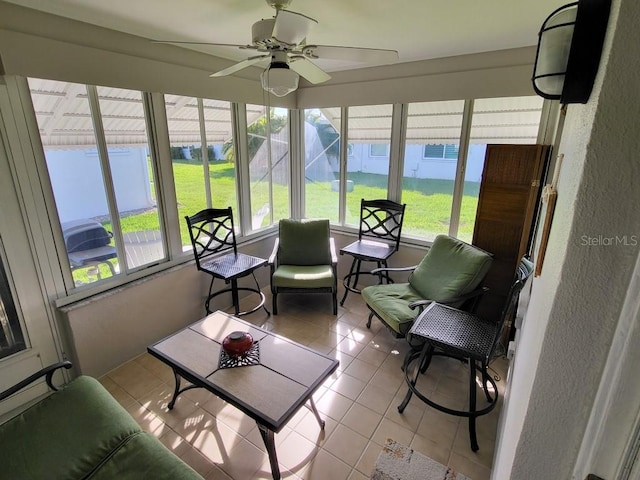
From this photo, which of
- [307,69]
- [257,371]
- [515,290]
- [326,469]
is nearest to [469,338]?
[515,290]

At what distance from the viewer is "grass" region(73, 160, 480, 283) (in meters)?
2.92

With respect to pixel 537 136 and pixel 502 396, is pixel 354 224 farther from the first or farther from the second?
pixel 502 396

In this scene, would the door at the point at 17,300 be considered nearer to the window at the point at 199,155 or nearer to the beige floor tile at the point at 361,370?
the window at the point at 199,155

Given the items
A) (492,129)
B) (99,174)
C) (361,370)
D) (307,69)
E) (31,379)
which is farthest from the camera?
(492,129)

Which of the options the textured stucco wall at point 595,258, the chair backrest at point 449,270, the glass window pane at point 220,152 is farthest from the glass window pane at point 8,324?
the chair backrest at point 449,270

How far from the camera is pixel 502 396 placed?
229 centimetres

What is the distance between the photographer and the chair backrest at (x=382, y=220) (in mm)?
3504

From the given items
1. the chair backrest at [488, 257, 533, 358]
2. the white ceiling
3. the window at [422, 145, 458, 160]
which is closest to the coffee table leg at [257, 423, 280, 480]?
the chair backrest at [488, 257, 533, 358]

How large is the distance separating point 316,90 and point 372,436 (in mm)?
3442

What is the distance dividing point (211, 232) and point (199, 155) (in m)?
0.75

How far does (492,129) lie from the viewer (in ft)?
9.65

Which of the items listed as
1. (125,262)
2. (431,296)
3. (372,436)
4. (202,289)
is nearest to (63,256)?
(125,262)

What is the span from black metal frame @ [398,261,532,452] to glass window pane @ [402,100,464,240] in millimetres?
1295

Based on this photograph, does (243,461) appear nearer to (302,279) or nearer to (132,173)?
(302,279)
